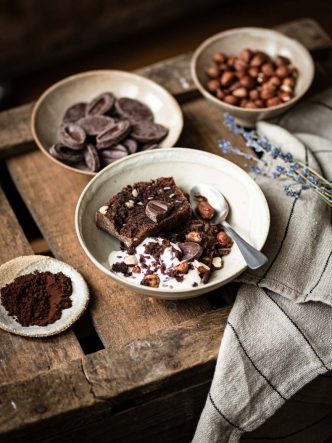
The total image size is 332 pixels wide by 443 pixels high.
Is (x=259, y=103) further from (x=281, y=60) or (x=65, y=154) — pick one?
(x=65, y=154)

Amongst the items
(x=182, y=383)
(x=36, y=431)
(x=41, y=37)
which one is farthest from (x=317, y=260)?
(x=41, y=37)


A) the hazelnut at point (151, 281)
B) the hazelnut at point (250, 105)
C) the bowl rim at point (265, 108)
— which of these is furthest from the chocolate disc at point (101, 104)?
the hazelnut at point (151, 281)

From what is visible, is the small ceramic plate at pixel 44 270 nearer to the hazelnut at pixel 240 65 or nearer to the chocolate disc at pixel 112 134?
the chocolate disc at pixel 112 134

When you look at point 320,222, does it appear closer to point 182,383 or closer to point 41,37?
point 182,383

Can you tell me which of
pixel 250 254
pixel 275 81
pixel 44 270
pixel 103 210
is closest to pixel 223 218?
pixel 250 254

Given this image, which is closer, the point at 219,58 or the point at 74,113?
the point at 74,113

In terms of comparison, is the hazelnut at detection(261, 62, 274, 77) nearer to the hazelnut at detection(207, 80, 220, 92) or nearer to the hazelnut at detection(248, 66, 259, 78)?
the hazelnut at detection(248, 66, 259, 78)

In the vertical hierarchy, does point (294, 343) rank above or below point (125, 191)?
below
